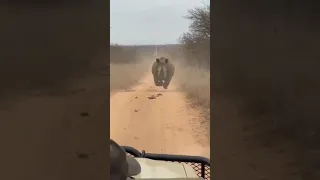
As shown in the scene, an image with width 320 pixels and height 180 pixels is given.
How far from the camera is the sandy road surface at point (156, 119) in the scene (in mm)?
1230

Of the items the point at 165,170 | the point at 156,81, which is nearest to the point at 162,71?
the point at 156,81

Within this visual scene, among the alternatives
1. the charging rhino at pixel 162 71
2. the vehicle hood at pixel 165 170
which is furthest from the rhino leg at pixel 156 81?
the vehicle hood at pixel 165 170

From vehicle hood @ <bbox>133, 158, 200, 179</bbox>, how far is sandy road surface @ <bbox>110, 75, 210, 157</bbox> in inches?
1.6

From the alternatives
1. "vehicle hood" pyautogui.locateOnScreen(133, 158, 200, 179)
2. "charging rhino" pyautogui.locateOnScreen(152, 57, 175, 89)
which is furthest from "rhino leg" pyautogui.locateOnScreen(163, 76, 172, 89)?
"vehicle hood" pyautogui.locateOnScreen(133, 158, 200, 179)

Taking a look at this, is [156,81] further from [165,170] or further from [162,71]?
[165,170]

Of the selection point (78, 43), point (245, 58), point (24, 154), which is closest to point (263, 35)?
point (245, 58)

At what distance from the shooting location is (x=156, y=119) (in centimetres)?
131

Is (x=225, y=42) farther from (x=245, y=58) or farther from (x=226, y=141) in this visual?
(x=226, y=141)

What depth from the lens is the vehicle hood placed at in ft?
3.91

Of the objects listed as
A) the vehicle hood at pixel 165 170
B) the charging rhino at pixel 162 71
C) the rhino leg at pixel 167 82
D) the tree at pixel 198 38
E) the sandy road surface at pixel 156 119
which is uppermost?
the tree at pixel 198 38

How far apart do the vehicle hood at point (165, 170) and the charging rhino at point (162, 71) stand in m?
0.23

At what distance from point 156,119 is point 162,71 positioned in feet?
0.50

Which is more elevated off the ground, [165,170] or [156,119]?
[156,119]

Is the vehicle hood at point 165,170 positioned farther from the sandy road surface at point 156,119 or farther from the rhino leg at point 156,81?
the rhino leg at point 156,81
